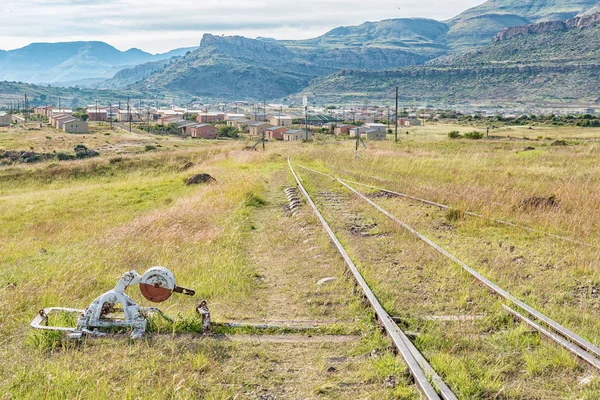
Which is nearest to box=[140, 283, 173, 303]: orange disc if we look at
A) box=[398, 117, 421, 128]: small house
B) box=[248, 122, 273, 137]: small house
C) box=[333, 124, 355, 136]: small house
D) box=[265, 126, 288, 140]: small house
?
box=[265, 126, 288, 140]: small house

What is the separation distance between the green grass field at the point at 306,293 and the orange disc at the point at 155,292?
0.32 m

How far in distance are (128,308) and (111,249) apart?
14.9ft

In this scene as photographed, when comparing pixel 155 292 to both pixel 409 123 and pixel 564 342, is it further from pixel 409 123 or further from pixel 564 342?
pixel 409 123

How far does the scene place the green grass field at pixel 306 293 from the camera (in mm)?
4859

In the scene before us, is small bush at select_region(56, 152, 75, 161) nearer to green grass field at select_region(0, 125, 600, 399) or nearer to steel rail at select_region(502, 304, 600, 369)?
green grass field at select_region(0, 125, 600, 399)

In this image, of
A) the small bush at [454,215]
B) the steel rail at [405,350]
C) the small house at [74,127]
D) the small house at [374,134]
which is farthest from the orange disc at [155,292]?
the small house at [74,127]

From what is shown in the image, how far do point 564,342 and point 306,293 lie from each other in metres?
3.29

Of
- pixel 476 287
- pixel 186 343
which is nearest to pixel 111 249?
pixel 186 343

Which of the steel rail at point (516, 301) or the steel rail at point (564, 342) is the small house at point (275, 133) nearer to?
the steel rail at point (516, 301)

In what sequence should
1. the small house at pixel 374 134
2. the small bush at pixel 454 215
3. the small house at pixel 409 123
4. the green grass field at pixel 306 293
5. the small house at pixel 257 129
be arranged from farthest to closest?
the small house at pixel 409 123
the small house at pixel 257 129
the small house at pixel 374 134
the small bush at pixel 454 215
the green grass field at pixel 306 293

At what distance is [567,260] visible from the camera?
8641 mm

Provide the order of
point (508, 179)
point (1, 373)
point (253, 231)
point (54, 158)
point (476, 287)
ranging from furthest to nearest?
point (54, 158) → point (508, 179) → point (253, 231) → point (476, 287) → point (1, 373)

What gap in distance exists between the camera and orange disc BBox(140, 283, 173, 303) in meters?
6.24

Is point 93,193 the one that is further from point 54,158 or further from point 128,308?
point 54,158
